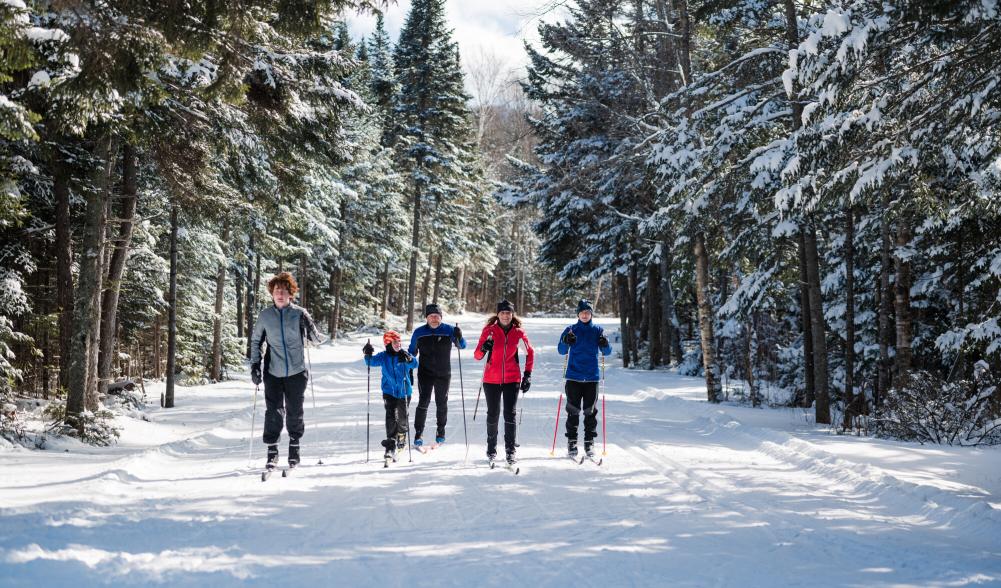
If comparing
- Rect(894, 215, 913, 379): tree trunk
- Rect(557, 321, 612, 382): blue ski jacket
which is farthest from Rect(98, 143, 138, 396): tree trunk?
Rect(894, 215, 913, 379): tree trunk

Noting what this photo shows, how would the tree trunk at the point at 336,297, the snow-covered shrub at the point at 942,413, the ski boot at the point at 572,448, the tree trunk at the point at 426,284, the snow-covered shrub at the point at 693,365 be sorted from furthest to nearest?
1. the tree trunk at the point at 426,284
2. the tree trunk at the point at 336,297
3. the snow-covered shrub at the point at 693,365
4. the snow-covered shrub at the point at 942,413
5. the ski boot at the point at 572,448

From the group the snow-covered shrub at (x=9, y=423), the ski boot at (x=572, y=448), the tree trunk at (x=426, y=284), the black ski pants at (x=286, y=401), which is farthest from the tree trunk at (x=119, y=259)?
the tree trunk at (x=426, y=284)

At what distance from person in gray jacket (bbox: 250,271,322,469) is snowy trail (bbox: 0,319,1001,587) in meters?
0.59

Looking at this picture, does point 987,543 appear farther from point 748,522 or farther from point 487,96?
point 487,96

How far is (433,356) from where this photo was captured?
30.5ft

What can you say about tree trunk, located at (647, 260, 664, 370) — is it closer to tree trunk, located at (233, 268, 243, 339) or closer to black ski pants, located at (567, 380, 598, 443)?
black ski pants, located at (567, 380, 598, 443)

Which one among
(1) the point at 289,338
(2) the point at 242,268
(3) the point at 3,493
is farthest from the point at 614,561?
(2) the point at 242,268

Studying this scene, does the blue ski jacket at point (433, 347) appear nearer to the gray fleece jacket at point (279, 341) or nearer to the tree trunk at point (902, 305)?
the gray fleece jacket at point (279, 341)

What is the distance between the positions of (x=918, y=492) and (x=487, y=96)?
46.2 metres

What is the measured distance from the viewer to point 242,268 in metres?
25.9

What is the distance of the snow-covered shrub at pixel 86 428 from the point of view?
9.60 metres

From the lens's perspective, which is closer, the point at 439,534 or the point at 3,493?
the point at 439,534

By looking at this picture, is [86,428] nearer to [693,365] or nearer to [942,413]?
[942,413]

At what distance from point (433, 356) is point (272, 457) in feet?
8.35
